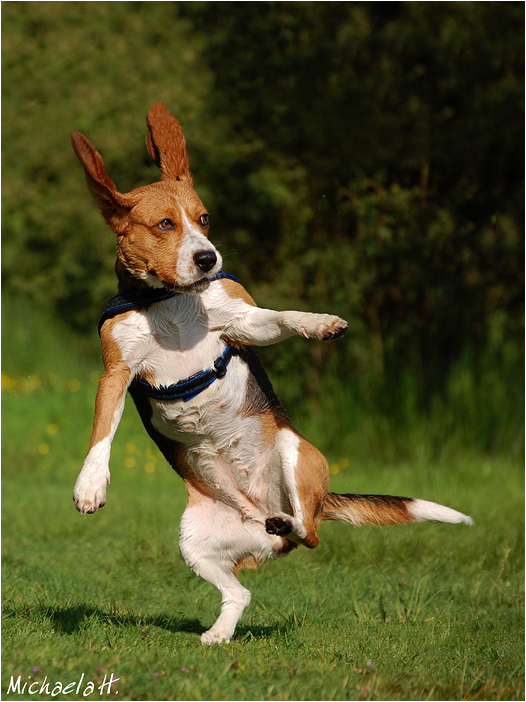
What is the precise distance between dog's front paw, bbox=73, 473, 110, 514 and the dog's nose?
111cm

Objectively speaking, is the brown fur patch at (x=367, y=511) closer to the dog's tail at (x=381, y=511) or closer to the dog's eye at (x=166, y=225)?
the dog's tail at (x=381, y=511)

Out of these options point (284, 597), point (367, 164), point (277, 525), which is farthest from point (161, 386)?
point (367, 164)

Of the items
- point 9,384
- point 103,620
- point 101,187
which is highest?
point 101,187

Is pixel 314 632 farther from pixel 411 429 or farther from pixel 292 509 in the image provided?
pixel 411 429

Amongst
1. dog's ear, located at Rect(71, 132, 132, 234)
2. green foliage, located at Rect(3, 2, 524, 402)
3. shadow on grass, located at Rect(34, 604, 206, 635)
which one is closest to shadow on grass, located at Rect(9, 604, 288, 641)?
shadow on grass, located at Rect(34, 604, 206, 635)

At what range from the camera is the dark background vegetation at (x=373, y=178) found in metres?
11.7

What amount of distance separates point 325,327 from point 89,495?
1368mm

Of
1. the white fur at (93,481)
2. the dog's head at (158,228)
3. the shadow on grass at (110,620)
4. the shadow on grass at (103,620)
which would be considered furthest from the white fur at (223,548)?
the dog's head at (158,228)

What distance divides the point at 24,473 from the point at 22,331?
15.1 ft

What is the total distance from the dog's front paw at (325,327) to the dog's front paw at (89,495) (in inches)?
48.6

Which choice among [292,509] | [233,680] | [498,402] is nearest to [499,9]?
[498,402]

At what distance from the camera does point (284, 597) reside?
5.93 metres

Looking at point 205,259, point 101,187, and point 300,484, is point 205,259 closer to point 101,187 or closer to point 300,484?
point 101,187

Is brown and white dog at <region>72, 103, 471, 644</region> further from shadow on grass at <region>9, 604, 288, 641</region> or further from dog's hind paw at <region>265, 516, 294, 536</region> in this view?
shadow on grass at <region>9, 604, 288, 641</region>
